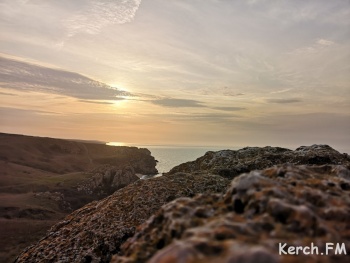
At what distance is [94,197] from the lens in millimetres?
139375

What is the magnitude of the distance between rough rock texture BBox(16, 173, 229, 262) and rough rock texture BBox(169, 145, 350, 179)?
3.71 metres

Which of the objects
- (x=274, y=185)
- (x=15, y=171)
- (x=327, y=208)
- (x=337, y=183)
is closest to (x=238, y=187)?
(x=274, y=185)

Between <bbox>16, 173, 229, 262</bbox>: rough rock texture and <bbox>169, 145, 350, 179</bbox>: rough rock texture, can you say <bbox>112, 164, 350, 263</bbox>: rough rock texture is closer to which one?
<bbox>16, 173, 229, 262</bbox>: rough rock texture

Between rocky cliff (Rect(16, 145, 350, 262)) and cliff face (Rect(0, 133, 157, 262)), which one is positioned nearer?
rocky cliff (Rect(16, 145, 350, 262))

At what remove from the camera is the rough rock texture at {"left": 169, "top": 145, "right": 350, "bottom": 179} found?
24734 mm

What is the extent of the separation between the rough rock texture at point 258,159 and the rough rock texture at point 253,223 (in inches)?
552

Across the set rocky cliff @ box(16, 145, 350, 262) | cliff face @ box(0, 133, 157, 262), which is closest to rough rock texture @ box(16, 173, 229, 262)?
rocky cliff @ box(16, 145, 350, 262)

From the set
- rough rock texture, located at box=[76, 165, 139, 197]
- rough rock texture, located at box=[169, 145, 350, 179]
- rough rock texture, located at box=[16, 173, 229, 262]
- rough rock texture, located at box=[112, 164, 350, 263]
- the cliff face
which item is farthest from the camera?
rough rock texture, located at box=[76, 165, 139, 197]

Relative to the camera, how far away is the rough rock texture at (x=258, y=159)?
24.7 m

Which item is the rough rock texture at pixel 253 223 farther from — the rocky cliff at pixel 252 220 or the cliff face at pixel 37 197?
the cliff face at pixel 37 197

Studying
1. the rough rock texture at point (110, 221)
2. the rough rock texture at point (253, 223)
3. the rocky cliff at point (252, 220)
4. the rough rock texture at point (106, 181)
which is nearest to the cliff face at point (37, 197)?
the rough rock texture at point (106, 181)

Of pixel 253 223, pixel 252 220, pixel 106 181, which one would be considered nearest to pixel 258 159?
pixel 252 220

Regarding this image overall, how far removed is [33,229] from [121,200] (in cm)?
6581

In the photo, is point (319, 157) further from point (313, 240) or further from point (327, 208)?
point (313, 240)
